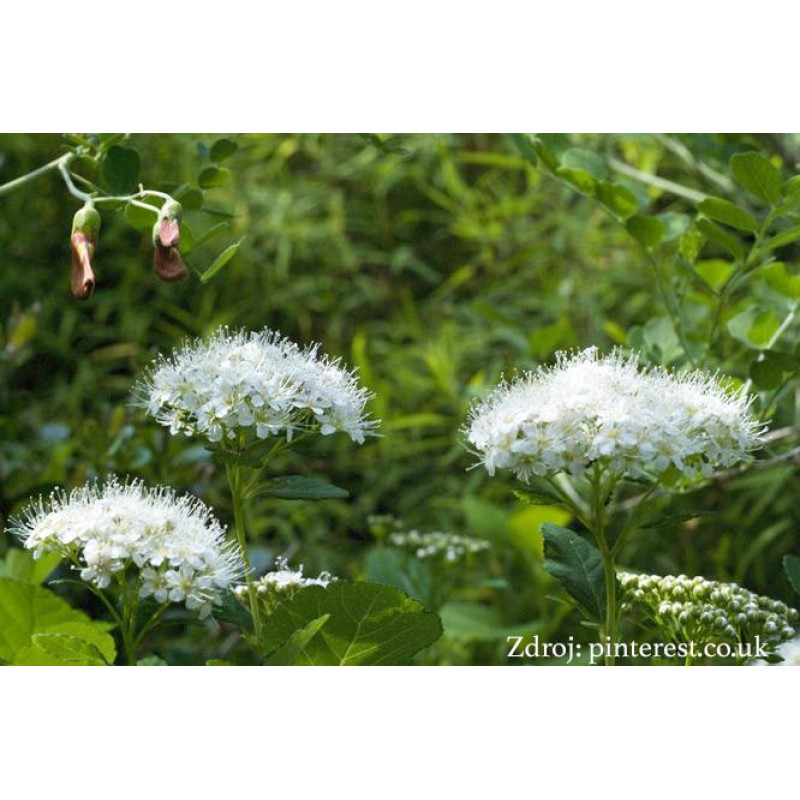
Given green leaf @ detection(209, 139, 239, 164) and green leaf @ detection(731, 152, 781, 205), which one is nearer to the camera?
green leaf @ detection(731, 152, 781, 205)

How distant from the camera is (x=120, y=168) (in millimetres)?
1047

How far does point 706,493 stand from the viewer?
6.08ft

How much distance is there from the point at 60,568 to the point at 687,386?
712 millimetres

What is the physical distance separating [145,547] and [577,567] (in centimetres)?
33

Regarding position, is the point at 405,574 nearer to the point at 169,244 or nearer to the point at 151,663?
the point at 151,663

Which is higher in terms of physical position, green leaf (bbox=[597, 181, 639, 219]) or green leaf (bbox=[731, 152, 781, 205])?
green leaf (bbox=[597, 181, 639, 219])

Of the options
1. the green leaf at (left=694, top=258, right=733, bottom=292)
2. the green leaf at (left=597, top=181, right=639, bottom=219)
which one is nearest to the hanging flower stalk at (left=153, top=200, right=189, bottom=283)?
the green leaf at (left=597, top=181, right=639, bottom=219)

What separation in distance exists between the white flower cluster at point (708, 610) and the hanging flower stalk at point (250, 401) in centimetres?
26

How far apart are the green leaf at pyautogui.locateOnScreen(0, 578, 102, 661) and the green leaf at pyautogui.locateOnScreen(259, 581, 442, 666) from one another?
202mm

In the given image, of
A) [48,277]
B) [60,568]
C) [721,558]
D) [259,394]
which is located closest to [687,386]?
[259,394]

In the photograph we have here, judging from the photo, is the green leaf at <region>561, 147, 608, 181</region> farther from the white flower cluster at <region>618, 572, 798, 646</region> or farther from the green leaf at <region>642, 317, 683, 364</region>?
the white flower cluster at <region>618, 572, 798, 646</region>

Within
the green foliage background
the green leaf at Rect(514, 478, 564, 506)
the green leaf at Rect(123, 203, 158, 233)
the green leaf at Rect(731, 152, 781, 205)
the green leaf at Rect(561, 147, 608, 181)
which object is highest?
the green foliage background

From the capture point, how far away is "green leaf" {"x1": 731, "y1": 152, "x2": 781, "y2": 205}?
1.02m

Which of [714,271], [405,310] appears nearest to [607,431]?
[714,271]
